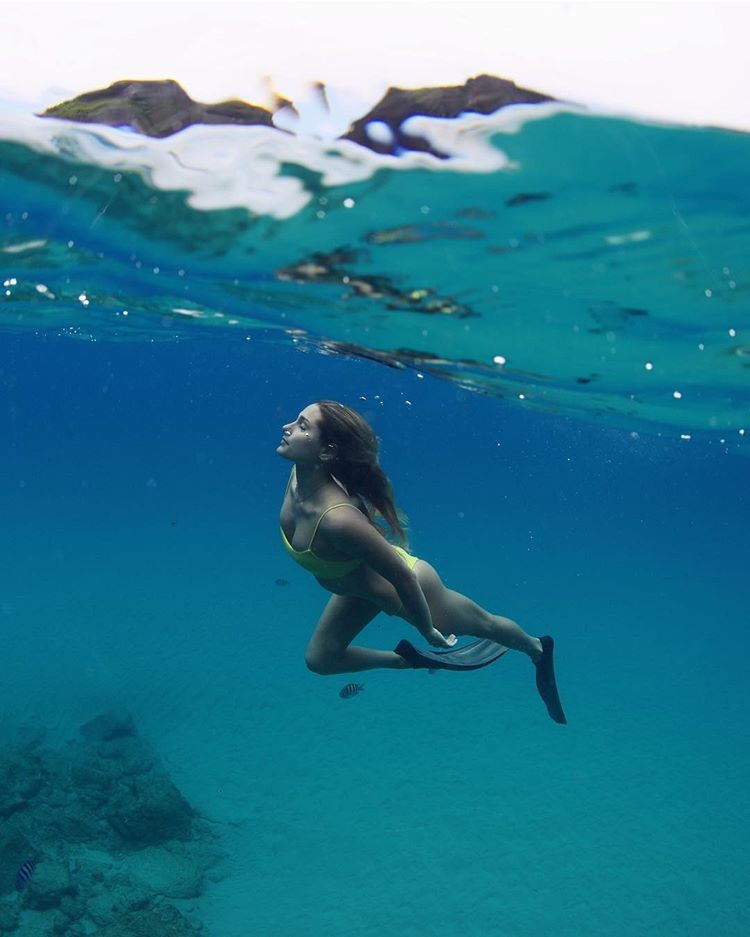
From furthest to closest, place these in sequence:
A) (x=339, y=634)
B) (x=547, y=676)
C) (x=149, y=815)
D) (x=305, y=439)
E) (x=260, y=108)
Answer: (x=149, y=815)
(x=547, y=676)
(x=260, y=108)
(x=339, y=634)
(x=305, y=439)

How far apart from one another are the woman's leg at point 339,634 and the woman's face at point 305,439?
4.80ft

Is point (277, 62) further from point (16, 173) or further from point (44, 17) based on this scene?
point (16, 173)

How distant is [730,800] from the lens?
17.2 m

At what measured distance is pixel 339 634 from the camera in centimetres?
687

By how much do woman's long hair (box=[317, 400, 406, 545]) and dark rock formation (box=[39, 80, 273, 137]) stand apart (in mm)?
3311

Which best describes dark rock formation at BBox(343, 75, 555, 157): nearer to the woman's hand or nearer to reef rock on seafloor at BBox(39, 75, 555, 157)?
reef rock on seafloor at BBox(39, 75, 555, 157)

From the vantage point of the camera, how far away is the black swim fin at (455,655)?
22.8ft

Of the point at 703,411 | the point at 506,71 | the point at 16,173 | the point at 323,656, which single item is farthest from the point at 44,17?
the point at 703,411

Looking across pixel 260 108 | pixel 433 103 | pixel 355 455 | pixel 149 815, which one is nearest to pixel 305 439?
pixel 355 455

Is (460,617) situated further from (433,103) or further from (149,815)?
(149,815)

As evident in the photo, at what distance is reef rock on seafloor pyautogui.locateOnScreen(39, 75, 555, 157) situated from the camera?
6664 millimetres

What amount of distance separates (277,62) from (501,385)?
13.9 meters

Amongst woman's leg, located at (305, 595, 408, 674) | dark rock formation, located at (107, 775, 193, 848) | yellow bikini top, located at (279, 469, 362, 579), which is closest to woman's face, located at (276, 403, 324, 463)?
yellow bikini top, located at (279, 469, 362, 579)

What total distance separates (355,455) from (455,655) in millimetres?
2514
